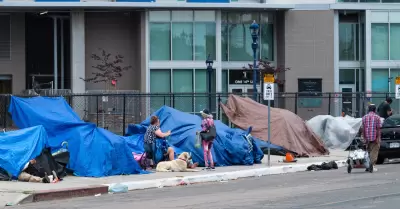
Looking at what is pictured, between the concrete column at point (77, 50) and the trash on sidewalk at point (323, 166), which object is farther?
the concrete column at point (77, 50)

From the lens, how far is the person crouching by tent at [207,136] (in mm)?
21359

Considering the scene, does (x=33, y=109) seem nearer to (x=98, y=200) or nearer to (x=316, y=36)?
(x=98, y=200)

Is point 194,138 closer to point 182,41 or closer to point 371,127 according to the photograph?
point 371,127

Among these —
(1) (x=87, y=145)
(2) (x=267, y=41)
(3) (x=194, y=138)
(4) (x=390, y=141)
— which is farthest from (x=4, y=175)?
(2) (x=267, y=41)

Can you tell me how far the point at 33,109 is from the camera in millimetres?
21016

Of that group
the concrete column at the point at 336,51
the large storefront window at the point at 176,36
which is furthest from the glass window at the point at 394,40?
the large storefront window at the point at 176,36

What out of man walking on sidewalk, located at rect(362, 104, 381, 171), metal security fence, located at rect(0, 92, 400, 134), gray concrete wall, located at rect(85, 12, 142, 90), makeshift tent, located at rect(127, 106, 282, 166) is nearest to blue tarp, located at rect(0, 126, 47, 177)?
makeshift tent, located at rect(127, 106, 282, 166)

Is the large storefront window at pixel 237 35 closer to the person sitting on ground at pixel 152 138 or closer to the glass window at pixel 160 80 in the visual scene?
the glass window at pixel 160 80

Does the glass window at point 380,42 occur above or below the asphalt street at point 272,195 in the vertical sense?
above

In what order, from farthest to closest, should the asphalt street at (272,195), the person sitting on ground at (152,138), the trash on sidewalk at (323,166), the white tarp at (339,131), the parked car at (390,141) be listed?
the white tarp at (339,131) < the parked car at (390,141) < the trash on sidewalk at (323,166) < the person sitting on ground at (152,138) < the asphalt street at (272,195)

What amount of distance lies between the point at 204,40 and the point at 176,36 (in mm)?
1745

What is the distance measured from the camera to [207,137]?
69.9ft

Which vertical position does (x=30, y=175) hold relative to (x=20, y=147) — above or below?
below

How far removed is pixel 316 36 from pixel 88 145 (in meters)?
30.2
